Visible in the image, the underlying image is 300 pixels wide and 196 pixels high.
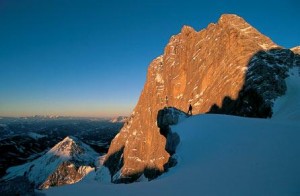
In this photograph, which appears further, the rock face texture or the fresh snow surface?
the rock face texture

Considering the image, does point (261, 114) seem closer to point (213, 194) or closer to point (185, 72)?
point (213, 194)

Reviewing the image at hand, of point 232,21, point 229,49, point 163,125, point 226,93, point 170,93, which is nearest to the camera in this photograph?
point 163,125

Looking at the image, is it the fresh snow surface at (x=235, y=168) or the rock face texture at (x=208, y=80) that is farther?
the rock face texture at (x=208, y=80)

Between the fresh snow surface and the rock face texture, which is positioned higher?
the rock face texture

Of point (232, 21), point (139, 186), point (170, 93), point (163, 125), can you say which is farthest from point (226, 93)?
point (170, 93)

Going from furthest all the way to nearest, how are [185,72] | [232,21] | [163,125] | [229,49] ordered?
[185,72]
[232,21]
[229,49]
[163,125]
